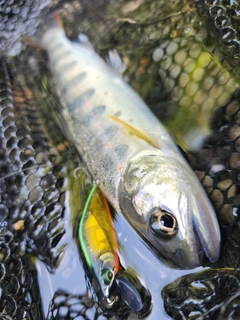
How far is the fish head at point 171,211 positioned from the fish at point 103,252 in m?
0.11

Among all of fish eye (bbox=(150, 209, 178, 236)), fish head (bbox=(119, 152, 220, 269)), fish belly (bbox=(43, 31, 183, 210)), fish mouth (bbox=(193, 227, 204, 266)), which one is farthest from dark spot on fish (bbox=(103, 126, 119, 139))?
fish mouth (bbox=(193, 227, 204, 266))

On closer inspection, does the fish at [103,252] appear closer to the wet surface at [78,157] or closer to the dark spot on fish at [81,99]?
the wet surface at [78,157]

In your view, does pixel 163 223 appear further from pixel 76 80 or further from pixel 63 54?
pixel 63 54

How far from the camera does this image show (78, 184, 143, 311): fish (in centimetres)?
117

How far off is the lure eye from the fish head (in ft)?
0.50

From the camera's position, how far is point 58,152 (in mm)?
1511

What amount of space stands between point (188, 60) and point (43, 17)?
→ 70 cm

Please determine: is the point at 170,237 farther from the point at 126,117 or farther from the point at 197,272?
the point at 126,117

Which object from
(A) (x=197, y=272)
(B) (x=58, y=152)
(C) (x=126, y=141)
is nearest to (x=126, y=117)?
(C) (x=126, y=141)

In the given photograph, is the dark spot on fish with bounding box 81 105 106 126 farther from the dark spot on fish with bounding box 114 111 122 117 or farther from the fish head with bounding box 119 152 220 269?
the fish head with bounding box 119 152 220 269

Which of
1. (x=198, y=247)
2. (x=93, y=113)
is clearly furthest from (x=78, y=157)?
(x=198, y=247)

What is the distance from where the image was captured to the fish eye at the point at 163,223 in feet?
3.61

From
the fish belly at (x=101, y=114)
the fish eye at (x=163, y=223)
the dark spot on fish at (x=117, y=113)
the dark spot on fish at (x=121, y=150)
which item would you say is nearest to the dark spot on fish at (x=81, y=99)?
the fish belly at (x=101, y=114)

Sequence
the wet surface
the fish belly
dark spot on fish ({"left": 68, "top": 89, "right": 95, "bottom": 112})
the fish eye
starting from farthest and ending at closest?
1. dark spot on fish ({"left": 68, "top": 89, "right": 95, "bottom": 112})
2. the fish belly
3. the wet surface
4. the fish eye
